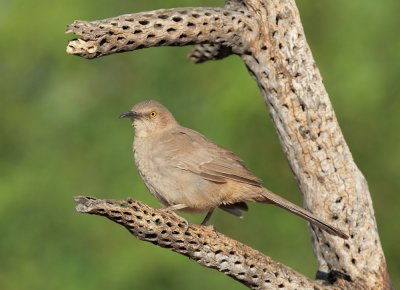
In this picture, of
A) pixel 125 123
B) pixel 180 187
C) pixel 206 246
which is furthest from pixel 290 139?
pixel 125 123

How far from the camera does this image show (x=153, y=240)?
235 inches

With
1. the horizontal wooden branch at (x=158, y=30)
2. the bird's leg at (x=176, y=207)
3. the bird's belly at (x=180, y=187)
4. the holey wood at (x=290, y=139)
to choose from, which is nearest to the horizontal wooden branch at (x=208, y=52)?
the holey wood at (x=290, y=139)

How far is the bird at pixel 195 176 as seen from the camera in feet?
23.9

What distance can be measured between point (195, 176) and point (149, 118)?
837mm

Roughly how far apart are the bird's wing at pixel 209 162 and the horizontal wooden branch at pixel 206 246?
105 centimetres

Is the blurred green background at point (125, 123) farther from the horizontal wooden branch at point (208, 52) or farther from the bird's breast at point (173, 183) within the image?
the horizontal wooden branch at point (208, 52)

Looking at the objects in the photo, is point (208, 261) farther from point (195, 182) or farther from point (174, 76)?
point (174, 76)

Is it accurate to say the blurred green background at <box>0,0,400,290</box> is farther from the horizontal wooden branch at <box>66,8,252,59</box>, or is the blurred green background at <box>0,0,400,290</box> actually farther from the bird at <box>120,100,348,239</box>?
the horizontal wooden branch at <box>66,8,252,59</box>

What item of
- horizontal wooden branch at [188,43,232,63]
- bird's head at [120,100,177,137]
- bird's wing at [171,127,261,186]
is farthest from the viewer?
bird's head at [120,100,177,137]

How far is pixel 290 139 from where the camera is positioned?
6.59 m

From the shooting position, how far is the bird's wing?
739 centimetres

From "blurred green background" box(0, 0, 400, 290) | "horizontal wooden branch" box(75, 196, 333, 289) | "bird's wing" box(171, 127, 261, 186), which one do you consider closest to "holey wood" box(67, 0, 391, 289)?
"horizontal wooden branch" box(75, 196, 333, 289)

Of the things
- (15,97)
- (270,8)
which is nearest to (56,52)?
(15,97)

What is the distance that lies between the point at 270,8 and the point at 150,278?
4496mm
